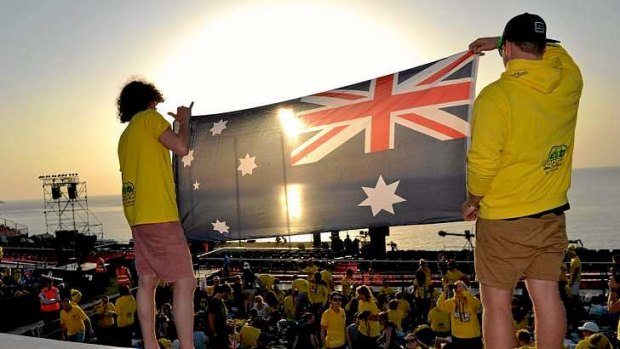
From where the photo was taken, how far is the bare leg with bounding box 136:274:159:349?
3.39 m

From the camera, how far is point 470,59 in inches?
202

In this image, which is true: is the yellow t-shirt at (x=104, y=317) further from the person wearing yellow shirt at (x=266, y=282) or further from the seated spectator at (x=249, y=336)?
the person wearing yellow shirt at (x=266, y=282)

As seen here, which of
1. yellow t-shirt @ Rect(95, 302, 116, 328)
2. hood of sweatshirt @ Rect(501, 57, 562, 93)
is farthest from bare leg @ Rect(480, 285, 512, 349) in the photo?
yellow t-shirt @ Rect(95, 302, 116, 328)

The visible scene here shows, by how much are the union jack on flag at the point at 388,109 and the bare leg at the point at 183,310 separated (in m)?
2.65

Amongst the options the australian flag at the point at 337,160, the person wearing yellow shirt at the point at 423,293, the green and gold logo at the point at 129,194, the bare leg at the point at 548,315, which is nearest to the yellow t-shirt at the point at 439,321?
the person wearing yellow shirt at the point at 423,293

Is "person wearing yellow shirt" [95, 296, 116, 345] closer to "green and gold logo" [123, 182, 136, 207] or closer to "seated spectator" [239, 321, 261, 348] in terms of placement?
"seated spectator" [239, 321, 261, 348]

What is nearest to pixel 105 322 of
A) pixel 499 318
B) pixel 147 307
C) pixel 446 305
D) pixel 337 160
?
pixel 446 305

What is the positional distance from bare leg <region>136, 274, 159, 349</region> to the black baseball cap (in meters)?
2.44

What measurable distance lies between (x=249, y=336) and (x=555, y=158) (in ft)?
28.2

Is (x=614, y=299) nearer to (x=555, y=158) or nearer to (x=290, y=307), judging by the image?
(x=290, y=307)

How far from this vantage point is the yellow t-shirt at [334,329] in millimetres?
10031

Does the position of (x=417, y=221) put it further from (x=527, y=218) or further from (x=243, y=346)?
(x=243, y=346)

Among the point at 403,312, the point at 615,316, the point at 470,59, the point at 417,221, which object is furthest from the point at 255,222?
the point at 615,316

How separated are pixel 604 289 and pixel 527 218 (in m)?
14.2
